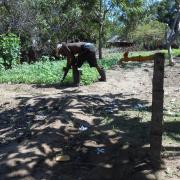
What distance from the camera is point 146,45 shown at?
147 feet

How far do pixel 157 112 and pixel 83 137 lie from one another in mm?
1603

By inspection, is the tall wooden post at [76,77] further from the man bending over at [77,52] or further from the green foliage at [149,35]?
the green foliage at [149,35]

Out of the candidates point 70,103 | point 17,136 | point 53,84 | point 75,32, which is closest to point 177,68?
point 53,84

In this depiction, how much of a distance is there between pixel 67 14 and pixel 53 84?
15152mm

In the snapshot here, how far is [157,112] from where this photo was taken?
16.9 feet

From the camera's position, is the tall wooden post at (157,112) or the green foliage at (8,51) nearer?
the tall wooden post at (157,112)

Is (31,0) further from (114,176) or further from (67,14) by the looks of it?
(114,176)

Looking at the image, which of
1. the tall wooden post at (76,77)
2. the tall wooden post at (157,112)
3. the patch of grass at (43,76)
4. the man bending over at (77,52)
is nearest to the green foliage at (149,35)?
the patch of grass at (43,76)

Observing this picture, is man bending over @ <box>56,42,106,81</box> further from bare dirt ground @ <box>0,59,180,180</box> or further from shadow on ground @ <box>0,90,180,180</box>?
shadow on ground @ <box>0,90,180,180</box>

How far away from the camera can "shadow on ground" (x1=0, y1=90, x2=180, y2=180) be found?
5.29 meters

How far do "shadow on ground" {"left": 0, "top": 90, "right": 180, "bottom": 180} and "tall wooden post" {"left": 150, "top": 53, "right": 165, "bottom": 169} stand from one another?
0.54 feet

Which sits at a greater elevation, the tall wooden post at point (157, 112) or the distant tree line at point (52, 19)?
the distant tree line at point (52, 19)

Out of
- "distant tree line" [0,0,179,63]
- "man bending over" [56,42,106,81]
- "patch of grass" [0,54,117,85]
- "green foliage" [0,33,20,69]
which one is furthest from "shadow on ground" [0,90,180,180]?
"distant tree line" [0,0,179,63]

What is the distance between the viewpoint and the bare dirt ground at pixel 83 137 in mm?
5297
